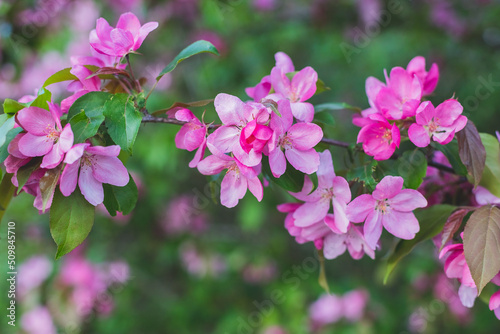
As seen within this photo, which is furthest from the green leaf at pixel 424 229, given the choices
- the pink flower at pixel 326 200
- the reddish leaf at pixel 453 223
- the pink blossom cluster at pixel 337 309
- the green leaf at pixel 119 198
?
the pink blossom cluster at pixel 337 309

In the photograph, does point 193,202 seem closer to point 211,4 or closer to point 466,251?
point 211,4

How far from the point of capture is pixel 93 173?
635 mm

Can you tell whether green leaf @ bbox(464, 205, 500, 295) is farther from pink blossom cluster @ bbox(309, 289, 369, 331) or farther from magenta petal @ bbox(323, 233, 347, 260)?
pink blossom cluster @ bbox(309, 289, 369, 331)

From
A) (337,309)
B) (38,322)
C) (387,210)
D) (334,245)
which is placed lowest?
(337,309)

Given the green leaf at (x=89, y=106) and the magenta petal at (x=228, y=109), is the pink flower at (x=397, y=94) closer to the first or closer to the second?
the magenta petal at (x=228, y=109)

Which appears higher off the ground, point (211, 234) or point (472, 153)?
point (472, 153)

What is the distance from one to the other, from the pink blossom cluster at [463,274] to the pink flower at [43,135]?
521mm

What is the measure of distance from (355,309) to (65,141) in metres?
1.69

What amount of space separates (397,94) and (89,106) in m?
0.44

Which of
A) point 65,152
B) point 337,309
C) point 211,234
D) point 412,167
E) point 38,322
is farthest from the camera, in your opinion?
point 211,234

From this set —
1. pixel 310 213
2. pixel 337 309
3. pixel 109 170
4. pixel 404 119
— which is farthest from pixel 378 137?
pixel 337 309

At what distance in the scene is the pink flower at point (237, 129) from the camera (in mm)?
592

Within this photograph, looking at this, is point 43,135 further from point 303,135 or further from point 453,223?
point 453,223

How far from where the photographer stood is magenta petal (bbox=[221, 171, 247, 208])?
0.66 meters
